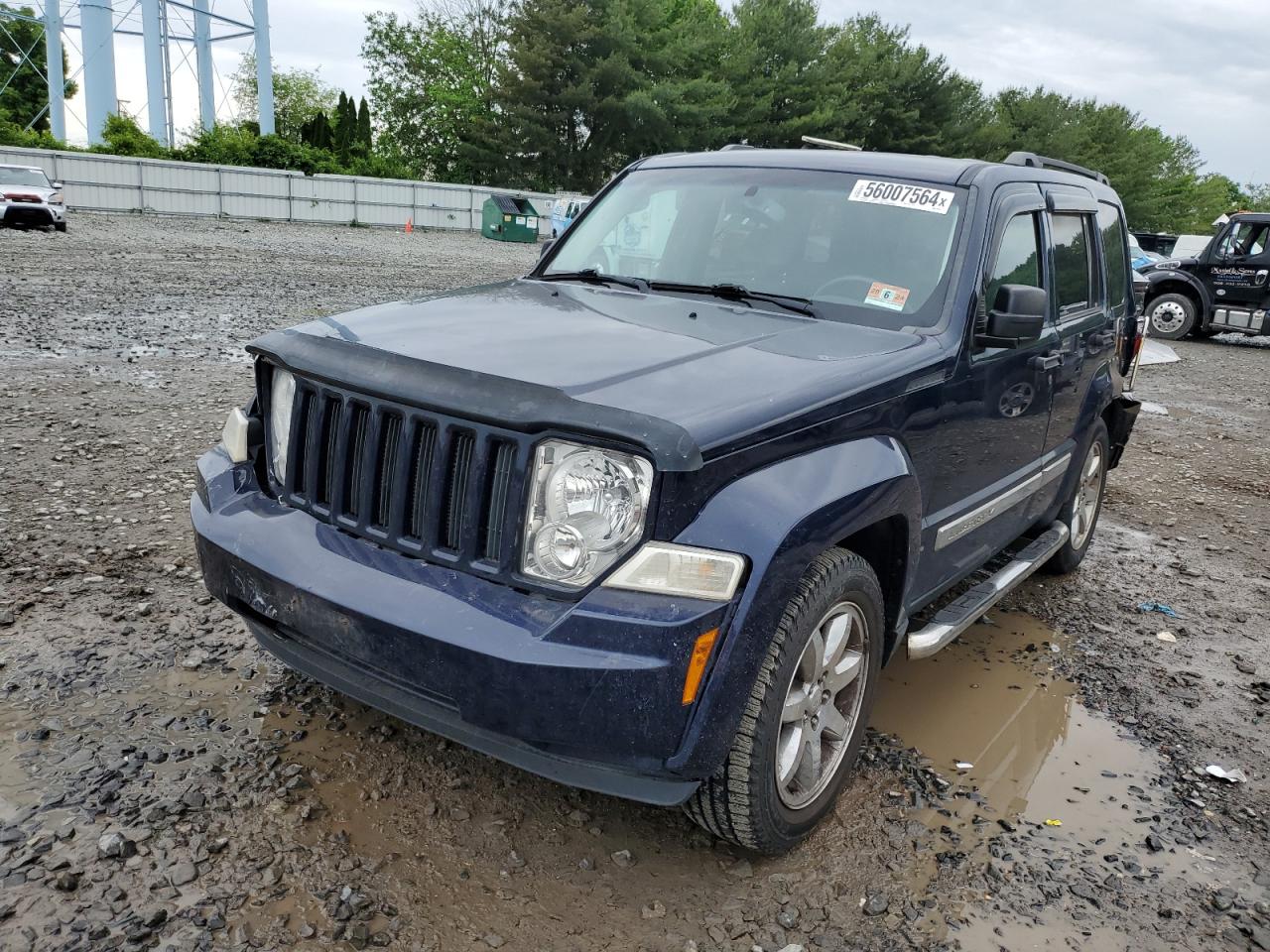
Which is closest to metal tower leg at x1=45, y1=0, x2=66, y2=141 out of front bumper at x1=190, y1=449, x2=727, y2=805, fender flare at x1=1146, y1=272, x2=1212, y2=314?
fender flare at x1=1146, y1=272, x2=1212, y2=314

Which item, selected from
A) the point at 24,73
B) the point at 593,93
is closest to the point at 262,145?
the point at 593,93

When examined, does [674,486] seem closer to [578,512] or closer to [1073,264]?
[578,512]

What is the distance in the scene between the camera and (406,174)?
48.3 meters

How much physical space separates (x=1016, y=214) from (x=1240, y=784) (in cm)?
221

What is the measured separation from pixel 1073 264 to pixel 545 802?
133 inches

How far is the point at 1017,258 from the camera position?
4.03 meters

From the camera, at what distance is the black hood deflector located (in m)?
2.34

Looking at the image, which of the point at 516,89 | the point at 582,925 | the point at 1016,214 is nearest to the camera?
the point at 582,925

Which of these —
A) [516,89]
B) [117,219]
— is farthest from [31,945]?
[516,89]

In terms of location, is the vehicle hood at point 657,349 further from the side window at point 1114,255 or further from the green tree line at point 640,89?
the green tree line at point 640,89

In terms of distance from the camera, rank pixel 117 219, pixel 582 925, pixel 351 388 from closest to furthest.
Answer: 1. pixel 582 925
2. pixel 351 388
3. pixel 117 219

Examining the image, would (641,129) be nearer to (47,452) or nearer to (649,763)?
(47,452)

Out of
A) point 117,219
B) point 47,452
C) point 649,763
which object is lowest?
point 117,219

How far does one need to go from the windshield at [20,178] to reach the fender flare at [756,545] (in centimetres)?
2468
